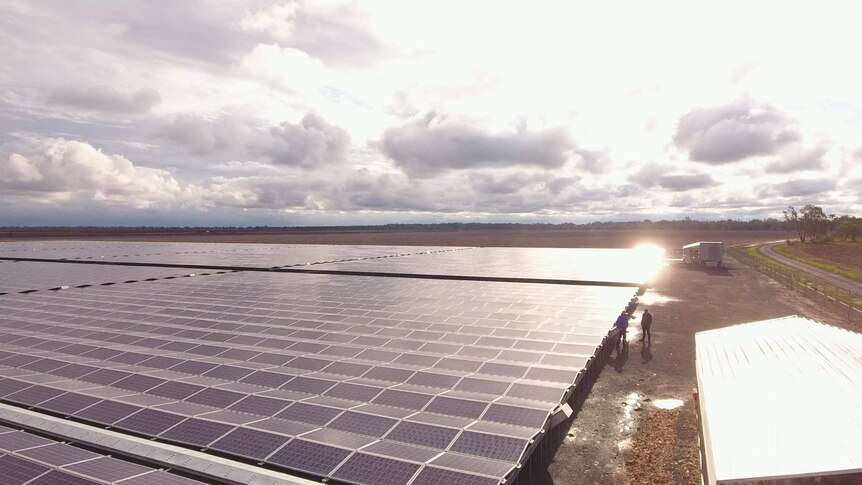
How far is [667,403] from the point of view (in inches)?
855

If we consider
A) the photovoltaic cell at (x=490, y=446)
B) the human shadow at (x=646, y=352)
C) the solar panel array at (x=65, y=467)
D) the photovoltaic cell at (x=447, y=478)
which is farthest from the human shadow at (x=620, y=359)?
the solar panel array at (x=65, y=467)

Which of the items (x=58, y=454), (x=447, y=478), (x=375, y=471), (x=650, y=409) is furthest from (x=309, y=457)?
(x=650, y=409)

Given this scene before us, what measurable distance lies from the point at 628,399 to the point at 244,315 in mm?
23467

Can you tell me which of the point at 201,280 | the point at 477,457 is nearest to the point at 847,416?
the point at 477,457

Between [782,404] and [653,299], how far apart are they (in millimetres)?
38212

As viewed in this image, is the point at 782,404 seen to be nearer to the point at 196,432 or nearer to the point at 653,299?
the point at 196,432

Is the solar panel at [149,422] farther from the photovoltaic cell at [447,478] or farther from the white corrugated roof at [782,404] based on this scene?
the white corrugated roof at [782,404]

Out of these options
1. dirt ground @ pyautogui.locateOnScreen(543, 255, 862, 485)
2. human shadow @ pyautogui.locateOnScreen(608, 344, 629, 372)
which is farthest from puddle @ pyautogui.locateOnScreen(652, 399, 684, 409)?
human shadow @ pyautogui.locateOnScreen(608, 344, 629, 372)

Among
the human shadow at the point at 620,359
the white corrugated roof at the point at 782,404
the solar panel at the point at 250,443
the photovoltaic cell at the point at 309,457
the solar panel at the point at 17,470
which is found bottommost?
the human shadow at the point at 620,359

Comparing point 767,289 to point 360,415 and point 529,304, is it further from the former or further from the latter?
point 360,415

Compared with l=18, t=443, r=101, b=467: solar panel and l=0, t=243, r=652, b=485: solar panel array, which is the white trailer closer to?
l=0, t=243, r=652, b=485: solar panel array

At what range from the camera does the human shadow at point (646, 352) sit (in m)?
28.5

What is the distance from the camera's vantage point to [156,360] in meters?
20.3

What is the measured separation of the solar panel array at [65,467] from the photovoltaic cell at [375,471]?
144 inches
